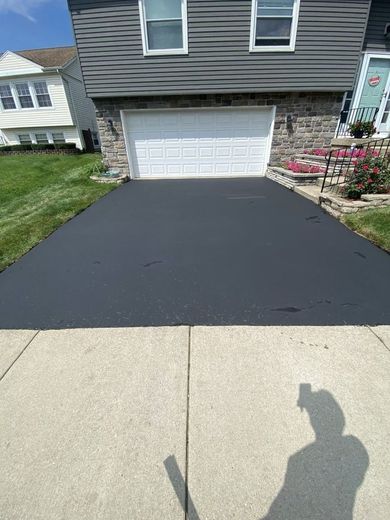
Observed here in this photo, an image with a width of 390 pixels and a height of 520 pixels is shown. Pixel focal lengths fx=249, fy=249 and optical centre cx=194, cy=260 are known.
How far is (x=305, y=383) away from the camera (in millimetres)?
1808

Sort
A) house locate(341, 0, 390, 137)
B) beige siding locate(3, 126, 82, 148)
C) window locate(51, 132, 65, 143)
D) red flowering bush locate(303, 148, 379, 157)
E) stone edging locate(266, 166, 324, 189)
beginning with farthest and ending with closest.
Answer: window locate(51, 132, 65, 143) → beige siding locate(3, 126, 82, 148) → house locate(341, 0, 390, 137) → red flowering bush locate(303, 148, 379, 157) → stone edging locate(266, 166, 324, 189)

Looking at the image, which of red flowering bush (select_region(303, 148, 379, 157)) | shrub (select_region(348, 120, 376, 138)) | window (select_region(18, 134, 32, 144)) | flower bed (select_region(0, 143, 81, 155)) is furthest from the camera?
window (select_region(18, 134, 32, 144))

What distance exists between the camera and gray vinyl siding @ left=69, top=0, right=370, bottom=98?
666 centimetres

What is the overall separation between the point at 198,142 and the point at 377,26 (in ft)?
20.5

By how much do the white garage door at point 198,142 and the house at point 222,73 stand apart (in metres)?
0.03

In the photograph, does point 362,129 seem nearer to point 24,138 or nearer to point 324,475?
point 324,475

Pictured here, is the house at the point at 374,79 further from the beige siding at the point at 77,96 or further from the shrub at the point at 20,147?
the shrub at the point at 20,147

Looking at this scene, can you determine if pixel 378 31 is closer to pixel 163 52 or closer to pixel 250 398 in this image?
pixel 163 52

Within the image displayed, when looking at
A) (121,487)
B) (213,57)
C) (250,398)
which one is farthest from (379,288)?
(213,57)

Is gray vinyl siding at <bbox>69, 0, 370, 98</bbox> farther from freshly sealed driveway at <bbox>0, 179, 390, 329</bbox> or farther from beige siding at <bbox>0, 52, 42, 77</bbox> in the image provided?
beige siding at <bbox>0, 52, 42, 77</bbox>

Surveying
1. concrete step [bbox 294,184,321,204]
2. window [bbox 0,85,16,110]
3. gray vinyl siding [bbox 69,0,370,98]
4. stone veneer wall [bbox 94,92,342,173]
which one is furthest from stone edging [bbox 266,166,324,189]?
window [bbox 0,85,16,110]

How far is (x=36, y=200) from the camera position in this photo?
658cm

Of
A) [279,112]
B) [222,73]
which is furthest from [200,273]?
[279,112]

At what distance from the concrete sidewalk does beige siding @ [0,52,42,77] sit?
18.0m
